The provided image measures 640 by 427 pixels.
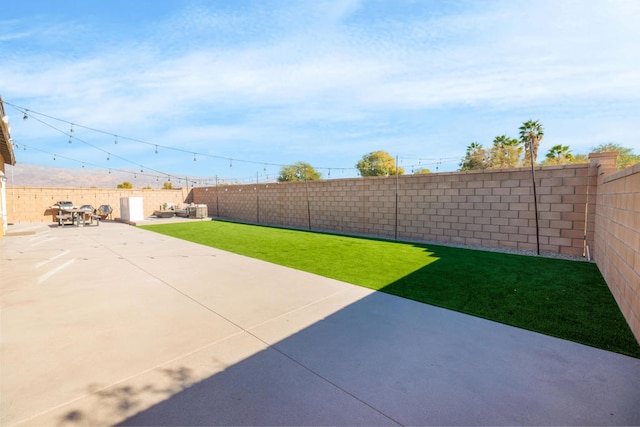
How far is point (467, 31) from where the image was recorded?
726cm

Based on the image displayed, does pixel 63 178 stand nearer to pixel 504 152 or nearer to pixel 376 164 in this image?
pixel 376 164

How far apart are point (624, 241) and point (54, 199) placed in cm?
2540

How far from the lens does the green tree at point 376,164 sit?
47812 millimetres

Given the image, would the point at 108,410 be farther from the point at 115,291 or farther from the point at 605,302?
the point at 605,302

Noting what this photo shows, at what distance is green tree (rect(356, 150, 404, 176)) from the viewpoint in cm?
4781

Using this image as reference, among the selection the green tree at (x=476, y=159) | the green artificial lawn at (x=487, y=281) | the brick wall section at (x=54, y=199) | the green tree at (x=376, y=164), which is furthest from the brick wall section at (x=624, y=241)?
the green tree at (x=376, y=164)

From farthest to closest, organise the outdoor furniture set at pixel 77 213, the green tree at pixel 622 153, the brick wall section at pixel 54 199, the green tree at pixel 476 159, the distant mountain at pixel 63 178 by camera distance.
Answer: the distant mountain at pixel 63 178 < the green tree at pixel 476 159 < the green tree at pixel 622 153 < the brick wall section at pixel 54 199 < the outdoor furniture set at pixel 77 213

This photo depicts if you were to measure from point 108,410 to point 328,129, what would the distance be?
27.3 metres

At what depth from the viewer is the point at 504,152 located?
99.3 feet

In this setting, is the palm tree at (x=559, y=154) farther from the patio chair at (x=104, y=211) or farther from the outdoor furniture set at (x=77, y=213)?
the patio chair at (x=104, y=211)

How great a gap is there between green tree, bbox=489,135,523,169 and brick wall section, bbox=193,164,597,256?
78.6ft

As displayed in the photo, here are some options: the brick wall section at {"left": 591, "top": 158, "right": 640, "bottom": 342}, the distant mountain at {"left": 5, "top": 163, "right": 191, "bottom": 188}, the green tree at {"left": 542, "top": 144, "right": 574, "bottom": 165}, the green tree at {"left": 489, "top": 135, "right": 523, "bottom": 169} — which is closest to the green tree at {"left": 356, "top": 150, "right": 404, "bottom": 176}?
the green tree at {"left": 489, "top": 135, "right": 523, "bottom": 169}

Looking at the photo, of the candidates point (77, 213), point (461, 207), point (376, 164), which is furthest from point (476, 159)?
point (77, 213)

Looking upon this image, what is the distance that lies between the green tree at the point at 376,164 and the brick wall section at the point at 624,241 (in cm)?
4343
